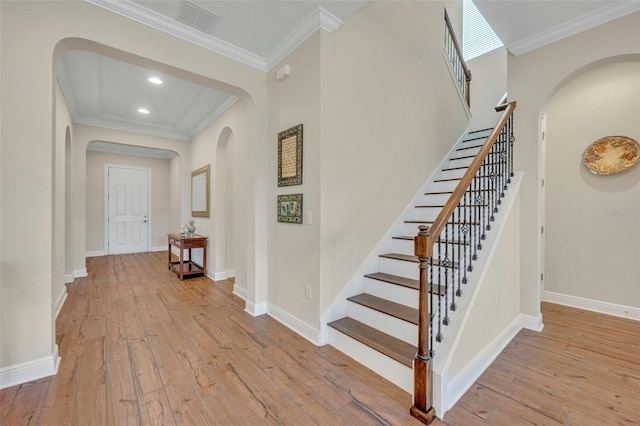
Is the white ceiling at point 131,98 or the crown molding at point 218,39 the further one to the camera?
the white ceiling at point 131,98

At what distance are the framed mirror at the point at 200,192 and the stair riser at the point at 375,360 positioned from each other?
11.7ft

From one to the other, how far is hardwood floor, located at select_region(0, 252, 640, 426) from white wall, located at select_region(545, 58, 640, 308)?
506 millimetres

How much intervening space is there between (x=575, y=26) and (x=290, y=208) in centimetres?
317

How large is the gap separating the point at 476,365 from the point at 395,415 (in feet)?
2.63

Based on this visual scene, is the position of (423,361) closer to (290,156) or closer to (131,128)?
(290,156)

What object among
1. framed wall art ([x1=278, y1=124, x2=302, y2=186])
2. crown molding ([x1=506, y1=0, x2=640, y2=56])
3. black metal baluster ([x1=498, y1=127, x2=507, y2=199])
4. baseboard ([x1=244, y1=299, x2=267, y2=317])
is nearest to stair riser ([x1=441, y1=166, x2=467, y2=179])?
black metal baluster ([x1=498, y1=127, x2=507, y2=199])

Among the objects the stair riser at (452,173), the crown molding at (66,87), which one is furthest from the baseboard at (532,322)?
the crown molding at (66,87)

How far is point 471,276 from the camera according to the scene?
2.14 meters

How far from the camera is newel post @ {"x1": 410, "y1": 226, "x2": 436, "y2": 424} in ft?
5.26

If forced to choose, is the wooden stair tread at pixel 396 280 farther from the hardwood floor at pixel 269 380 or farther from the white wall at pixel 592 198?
the white wall at pixel 592 198

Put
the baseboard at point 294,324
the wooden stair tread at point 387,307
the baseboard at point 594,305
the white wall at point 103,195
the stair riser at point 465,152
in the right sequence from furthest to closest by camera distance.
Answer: the white wall at point 103,195 < the stair riser at point 465,152 < the baseboard at point 594,305 < the baseboard at point 294,324 < the wooden stair tread at point 387,307

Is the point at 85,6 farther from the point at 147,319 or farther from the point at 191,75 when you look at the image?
the point at 147,319

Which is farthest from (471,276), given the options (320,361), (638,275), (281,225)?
(638,275)

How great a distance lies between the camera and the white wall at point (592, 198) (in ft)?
10.2
